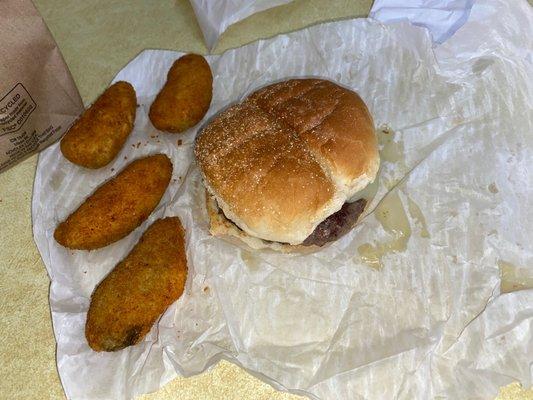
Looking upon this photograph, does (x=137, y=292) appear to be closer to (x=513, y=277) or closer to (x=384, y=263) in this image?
(x=384, y=263)

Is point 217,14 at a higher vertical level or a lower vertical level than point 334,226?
higher

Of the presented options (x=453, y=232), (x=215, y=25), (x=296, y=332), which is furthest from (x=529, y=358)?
(x=215, y=25)

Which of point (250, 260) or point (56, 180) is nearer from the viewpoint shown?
point (250, 260)

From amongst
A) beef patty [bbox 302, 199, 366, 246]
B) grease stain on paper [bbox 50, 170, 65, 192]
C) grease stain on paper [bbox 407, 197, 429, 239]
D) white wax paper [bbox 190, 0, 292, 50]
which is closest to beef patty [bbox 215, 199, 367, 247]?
beef patty [bbox 302, 199, 366, 246]

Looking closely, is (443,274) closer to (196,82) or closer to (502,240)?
(502,240)

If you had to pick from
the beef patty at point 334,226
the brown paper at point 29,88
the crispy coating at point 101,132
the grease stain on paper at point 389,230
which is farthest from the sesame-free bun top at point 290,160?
the brown paper at point 29,88

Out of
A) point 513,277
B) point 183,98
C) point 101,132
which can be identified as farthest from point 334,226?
point 101,132

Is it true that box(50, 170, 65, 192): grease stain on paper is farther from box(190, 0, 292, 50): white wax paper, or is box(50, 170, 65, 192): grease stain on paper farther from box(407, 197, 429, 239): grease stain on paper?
box(407, 197, 429, 239): grease stain on paper
